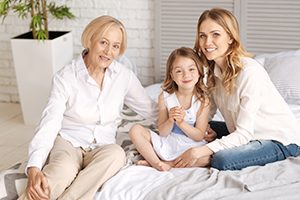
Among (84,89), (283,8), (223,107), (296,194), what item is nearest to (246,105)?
(223,107)

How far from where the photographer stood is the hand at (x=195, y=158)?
2.28 meters

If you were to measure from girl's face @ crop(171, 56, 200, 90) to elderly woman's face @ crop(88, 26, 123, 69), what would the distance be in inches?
9.6

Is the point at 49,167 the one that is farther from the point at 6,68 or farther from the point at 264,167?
the point at 6,68

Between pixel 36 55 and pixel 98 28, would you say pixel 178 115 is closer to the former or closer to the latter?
pixel 98 28

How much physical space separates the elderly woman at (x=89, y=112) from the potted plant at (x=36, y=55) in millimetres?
1384

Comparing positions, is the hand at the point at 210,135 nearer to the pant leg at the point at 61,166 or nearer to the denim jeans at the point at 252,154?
the denim jeans at the point at 252,154

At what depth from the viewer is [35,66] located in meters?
3.83

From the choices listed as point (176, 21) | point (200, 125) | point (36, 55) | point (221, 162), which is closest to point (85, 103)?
point (200, 125)

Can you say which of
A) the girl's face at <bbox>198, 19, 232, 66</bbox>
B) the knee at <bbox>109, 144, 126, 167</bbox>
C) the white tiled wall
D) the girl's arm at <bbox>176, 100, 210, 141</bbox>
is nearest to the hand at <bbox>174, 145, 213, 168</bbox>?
the girl's arm at <bbox>176, 100, 210, 141</bbox>

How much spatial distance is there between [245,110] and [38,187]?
0.82 meters

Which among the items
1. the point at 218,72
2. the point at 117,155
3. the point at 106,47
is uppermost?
the point at 106,47

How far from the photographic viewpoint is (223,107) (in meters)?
2.42

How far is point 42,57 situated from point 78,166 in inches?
68.3

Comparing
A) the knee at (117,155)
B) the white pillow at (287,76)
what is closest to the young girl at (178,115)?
the knee at (117,155)
